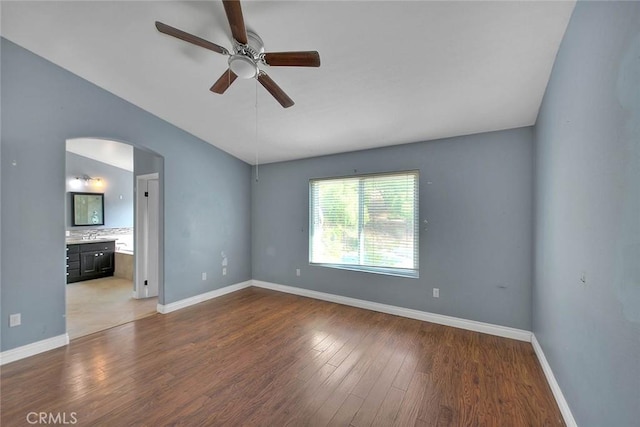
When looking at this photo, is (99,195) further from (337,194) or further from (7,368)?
(337,194)

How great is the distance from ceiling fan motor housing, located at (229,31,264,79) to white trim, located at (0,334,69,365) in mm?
3262

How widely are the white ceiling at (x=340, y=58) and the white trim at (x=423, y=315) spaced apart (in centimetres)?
232

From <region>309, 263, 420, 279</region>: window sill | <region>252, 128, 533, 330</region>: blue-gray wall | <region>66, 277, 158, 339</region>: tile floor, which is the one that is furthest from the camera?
<region>309, 263, 420, 279</region>: window sill

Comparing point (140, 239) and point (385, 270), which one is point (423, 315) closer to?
point (385, 270)

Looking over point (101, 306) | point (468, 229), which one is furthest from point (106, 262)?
point (468, 229)

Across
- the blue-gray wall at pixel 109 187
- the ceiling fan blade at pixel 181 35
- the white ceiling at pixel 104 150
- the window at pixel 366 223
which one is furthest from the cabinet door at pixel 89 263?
the ceiling fan blade at pixel 181 35

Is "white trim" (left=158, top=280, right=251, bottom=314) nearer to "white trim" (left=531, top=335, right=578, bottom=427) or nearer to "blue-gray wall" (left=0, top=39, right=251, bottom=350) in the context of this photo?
"blue-gray wall" (left=0, top=39, right=251, bottom=350)

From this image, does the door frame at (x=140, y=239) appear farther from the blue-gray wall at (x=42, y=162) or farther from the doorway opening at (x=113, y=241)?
the blue-gray wall at (x=42, y=162)

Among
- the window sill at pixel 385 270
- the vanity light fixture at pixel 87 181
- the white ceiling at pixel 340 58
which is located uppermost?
→ the white ceiling at pixel 340 58

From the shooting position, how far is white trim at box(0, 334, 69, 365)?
7.45ft

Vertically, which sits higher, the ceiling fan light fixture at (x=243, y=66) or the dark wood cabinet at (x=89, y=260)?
the ceiling fan light fixture at (x=243, y=66)

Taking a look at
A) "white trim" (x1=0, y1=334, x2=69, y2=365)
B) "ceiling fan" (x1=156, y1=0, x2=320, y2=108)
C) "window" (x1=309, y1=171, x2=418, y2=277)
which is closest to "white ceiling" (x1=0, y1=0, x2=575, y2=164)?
"ceiling fan" (x1=156, y1=0, x2=320, y2=108)

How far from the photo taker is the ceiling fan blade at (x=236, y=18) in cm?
133

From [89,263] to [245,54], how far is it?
600 cm
